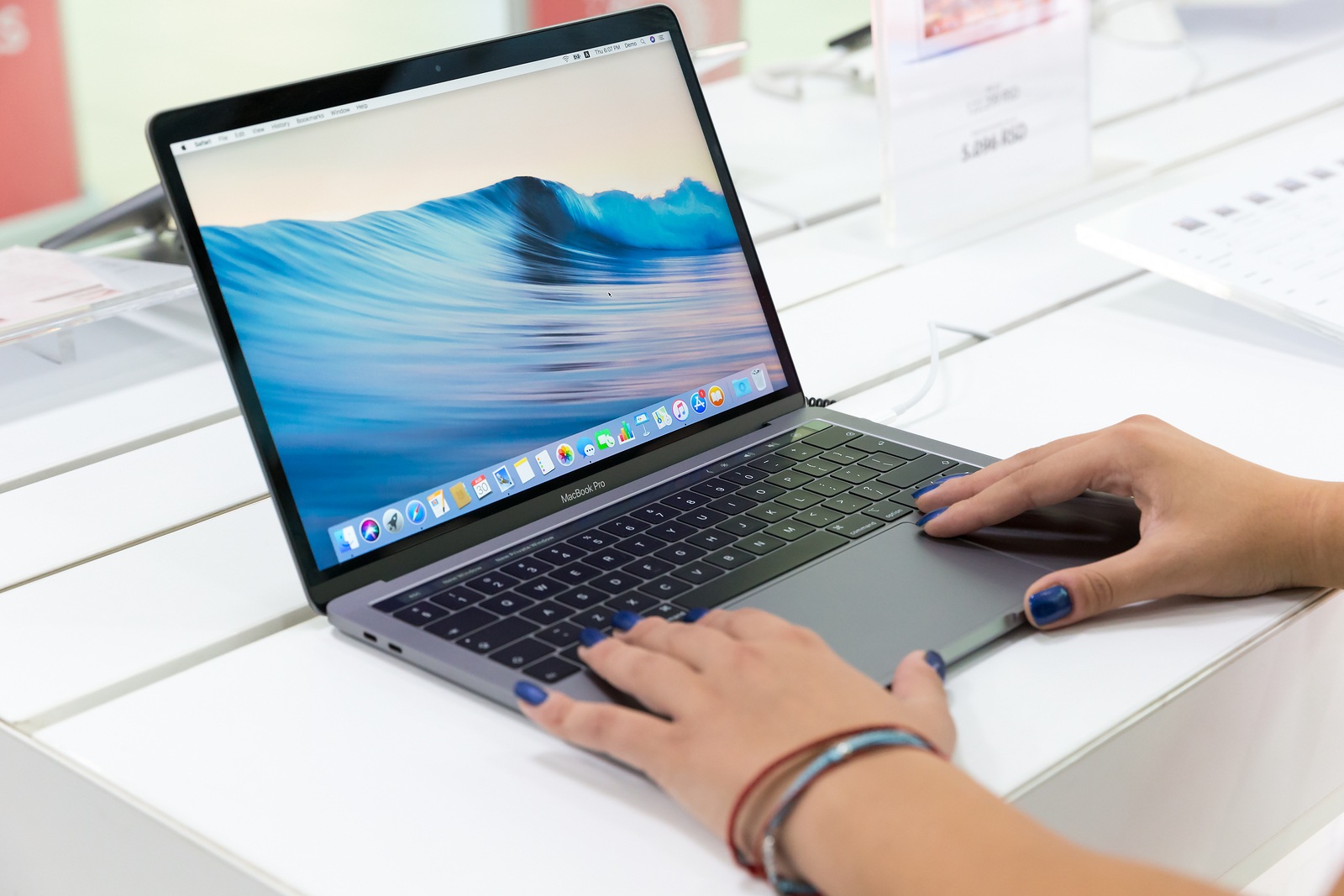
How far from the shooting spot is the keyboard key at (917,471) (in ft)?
2.53

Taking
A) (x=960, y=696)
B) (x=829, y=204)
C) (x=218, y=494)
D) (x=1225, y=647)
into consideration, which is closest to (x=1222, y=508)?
(x=1225, y=647)

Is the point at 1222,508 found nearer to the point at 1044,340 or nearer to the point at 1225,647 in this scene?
the point at 1225,647

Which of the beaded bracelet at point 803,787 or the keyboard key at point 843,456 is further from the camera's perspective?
the keyboard key at point 843,456

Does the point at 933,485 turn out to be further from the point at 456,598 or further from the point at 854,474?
the point at 456,598

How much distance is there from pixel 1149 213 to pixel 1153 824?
0.66 metres

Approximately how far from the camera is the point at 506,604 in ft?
2.16

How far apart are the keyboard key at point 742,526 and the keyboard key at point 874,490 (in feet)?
0.22

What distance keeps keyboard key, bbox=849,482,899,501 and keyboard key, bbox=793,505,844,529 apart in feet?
0.09

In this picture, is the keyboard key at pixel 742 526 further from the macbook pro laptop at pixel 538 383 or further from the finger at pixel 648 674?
the finger at pixel 648 674

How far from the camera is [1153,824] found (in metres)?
0.63

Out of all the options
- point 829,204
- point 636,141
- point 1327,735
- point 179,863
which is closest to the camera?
point 179,863

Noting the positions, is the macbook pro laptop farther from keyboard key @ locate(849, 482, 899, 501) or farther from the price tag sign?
the price tag sign

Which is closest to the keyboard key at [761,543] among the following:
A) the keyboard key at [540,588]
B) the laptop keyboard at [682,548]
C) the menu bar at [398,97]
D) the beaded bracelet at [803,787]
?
the laptop keyboard at [682,548]

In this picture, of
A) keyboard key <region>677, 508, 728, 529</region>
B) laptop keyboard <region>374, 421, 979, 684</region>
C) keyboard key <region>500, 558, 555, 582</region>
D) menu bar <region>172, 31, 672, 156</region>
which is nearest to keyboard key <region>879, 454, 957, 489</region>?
laptop keyboard <region>374, 421, 979, 684</region>
